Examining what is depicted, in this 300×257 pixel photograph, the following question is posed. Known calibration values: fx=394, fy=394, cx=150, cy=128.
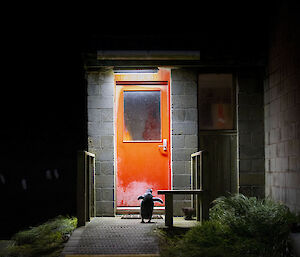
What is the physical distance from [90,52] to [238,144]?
3048mm

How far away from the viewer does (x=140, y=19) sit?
7.22 meters

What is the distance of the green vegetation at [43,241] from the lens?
490 cm

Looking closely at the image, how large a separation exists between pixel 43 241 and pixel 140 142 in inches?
100

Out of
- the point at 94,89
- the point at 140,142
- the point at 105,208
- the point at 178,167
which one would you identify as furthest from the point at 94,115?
the point at 178,167

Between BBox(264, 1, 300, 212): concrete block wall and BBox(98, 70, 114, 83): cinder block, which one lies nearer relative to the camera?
BBox(264, 1, 300, 212): concrete block wall

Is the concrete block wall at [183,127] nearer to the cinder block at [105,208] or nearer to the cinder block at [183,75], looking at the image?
the cinder block at [183,75]

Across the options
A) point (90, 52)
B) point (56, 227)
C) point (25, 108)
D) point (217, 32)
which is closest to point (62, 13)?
point (90, 52)

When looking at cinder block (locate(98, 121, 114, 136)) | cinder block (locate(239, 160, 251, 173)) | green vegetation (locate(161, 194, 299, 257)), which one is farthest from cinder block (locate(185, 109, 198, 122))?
green vegetation (locate(161, 194, 299, 257))

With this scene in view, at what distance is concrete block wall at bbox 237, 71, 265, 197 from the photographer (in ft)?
22.9

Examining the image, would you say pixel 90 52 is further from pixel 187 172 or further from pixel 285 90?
pixel 285 90

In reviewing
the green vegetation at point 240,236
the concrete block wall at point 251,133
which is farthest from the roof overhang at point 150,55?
the green vegetation at point 240,236

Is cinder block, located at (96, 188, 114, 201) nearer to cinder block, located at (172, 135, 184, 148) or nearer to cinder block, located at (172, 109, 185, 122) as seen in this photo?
cinder block, located at (172, 135, 184, 148)

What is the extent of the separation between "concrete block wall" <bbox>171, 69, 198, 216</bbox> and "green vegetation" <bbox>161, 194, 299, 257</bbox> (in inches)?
55.2

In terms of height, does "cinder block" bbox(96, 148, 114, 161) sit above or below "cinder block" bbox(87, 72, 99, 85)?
below
